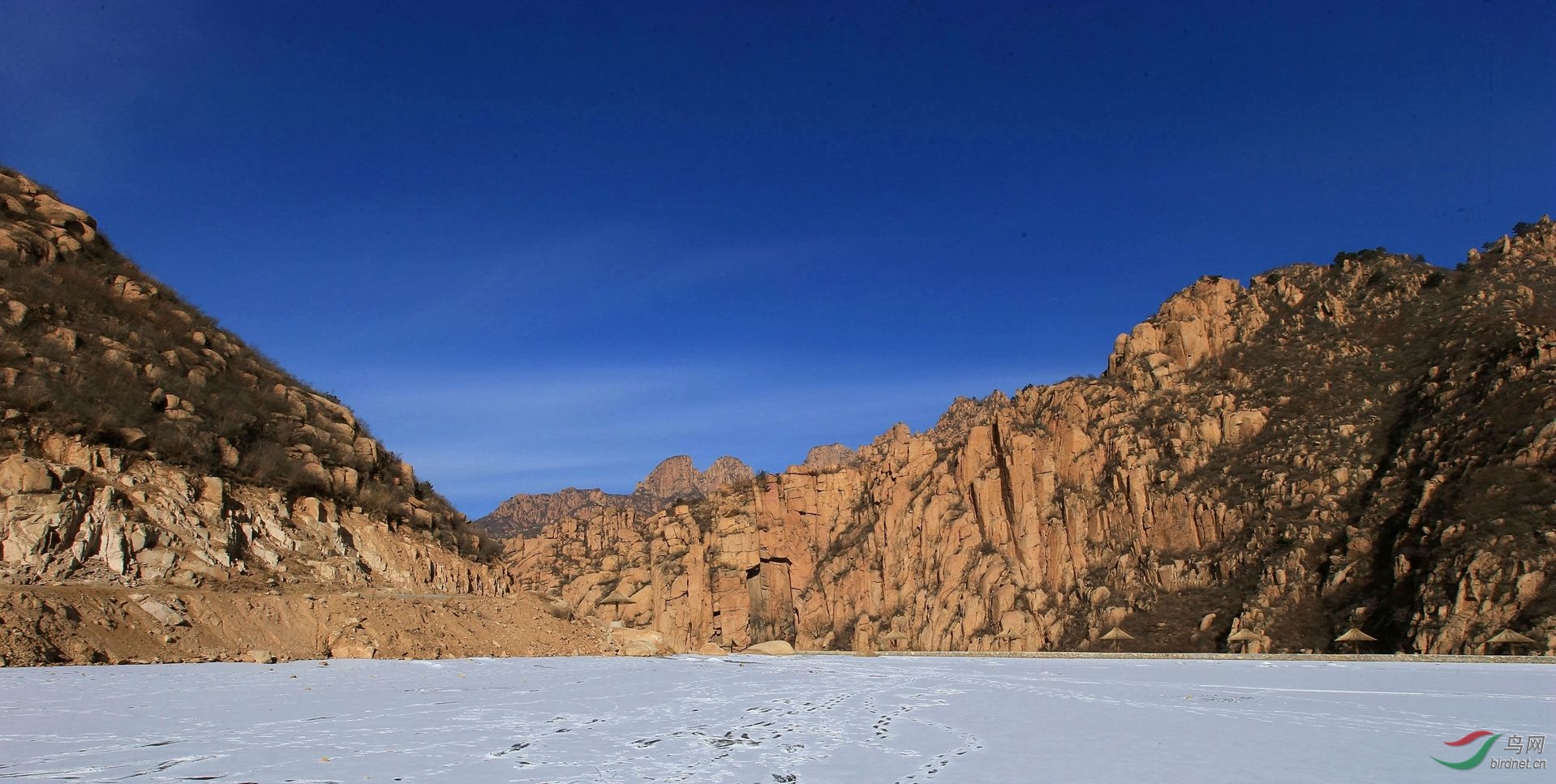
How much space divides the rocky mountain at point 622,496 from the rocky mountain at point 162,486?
11325 centimetres

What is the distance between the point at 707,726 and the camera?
11.4 m

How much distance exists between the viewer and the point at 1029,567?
56219 mm

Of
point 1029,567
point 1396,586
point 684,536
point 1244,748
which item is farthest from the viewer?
point 684,536

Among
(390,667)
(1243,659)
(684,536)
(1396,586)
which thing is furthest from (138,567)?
(684,536)

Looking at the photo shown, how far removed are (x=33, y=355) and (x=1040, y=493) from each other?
50.2 m

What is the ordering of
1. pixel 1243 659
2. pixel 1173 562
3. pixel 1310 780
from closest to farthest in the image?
pixel 1310 780
pixel 1243 659
pixel 1173 562

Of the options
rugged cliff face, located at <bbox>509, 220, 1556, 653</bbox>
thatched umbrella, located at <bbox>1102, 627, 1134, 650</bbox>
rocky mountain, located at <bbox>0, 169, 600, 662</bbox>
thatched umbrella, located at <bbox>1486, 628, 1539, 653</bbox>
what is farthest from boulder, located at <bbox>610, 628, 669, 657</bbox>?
thatched umbrella, located at <bbox>1486, 628, 1539, 653</bbox>

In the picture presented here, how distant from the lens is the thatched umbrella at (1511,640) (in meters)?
29.6

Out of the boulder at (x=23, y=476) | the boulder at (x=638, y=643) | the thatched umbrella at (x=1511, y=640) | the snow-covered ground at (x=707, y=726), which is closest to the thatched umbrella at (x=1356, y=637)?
the thatched umbrella at (x=1511, y=640)

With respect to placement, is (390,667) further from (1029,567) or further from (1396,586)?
(1029,567)

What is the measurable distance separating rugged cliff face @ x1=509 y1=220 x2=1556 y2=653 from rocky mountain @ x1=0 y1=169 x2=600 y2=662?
1289 inches

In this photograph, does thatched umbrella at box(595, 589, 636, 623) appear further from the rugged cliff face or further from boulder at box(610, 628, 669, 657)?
boulder at box(610, 628, 669, 657)

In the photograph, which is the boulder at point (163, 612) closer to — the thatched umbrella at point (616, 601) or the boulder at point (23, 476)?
the boulder at point (23, 476)

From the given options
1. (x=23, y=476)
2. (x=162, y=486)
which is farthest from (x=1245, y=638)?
(x=23, y=476)
